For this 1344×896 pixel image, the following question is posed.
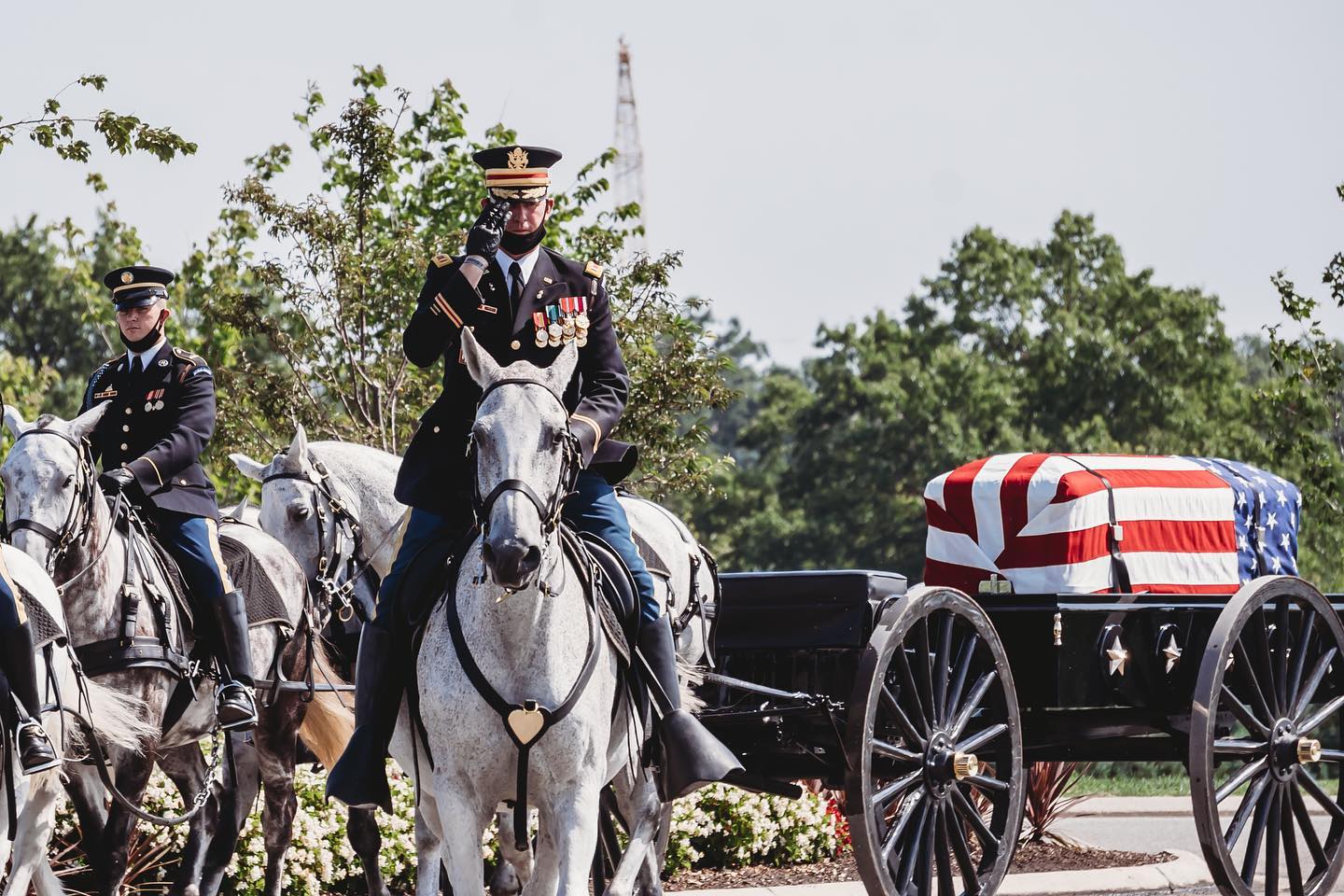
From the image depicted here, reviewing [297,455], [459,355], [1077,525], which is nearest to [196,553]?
[297,455]

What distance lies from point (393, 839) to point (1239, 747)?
5.00 metres

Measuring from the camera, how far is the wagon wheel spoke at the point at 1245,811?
27.4ft

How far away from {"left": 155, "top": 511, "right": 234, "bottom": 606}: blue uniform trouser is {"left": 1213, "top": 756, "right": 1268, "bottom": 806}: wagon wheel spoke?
5.17 meters

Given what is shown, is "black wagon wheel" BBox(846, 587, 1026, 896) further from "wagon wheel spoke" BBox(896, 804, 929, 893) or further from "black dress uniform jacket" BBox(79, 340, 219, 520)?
"black dress uniform jacket" BBox(79, 340, 219, 520)

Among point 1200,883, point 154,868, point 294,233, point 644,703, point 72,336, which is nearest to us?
point 644,703

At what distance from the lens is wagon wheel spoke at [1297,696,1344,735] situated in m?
8.89

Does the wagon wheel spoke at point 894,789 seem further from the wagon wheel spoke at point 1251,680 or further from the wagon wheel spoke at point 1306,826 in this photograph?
the wagon wheel spoke at point 1306,826

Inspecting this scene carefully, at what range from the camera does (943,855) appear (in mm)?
7734

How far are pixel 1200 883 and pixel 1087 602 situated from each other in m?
3.81

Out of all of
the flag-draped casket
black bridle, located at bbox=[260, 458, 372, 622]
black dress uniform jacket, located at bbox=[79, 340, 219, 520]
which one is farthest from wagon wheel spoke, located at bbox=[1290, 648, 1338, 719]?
black dress uniform jacket, located at bbox=[79, 340, 219, 520]

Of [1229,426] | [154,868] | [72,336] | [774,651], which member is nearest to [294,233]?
[154,868]

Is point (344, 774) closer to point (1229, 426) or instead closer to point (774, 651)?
point (774, 651)

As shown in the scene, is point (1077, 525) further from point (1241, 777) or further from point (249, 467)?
point (249, 467)

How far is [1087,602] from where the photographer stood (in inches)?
329
